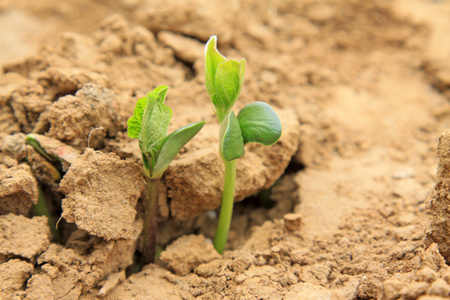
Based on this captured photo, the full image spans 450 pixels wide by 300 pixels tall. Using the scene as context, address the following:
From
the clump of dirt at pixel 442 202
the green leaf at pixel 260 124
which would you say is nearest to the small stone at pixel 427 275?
the clump of dirt at pixel 442 202

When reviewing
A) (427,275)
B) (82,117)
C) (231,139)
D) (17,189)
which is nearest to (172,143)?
(231,139)

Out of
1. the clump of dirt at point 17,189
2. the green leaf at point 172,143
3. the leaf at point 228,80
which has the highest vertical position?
the leaf at point 228,80

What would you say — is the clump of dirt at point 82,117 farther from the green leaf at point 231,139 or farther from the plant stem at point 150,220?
the green leaf at point 231,139

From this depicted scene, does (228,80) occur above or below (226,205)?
above

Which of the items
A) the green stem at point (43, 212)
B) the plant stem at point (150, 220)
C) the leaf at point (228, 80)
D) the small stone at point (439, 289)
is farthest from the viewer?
the green stem at point (43, 212)

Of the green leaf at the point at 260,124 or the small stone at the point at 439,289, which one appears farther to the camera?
the green leaf at the point at 260,124

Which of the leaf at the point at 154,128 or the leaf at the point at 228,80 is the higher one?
the leaf at the point at 228,80

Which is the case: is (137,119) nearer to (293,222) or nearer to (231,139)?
(231,139)

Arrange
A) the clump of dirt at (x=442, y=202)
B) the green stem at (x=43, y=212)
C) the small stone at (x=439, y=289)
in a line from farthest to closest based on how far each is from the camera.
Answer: the green stem at (x=43, y=212) < the clump of dirt at (x=442, y=202) < the small stone at (x=439, y=289)
